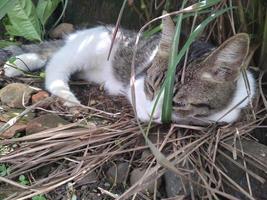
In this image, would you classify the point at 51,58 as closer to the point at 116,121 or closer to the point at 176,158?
the point at 116,121

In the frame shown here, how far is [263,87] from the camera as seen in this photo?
2.45m

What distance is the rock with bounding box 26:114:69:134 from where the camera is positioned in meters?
2.19

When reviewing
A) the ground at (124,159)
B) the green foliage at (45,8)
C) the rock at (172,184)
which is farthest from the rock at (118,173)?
the green foliage at (45,8)

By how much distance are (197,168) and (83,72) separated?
112 centimetres

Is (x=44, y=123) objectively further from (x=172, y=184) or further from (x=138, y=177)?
(x=172, y=184)

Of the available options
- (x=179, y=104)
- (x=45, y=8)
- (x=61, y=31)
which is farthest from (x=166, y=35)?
(x=61, y=31)

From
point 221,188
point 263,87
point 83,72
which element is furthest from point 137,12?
point 221,188

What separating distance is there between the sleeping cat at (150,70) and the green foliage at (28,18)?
0.09m

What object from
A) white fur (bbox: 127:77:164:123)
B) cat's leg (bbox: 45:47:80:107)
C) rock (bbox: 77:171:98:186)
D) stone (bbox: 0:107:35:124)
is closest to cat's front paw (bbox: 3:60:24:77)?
cat's leg (bbox: 45:47:80:107)

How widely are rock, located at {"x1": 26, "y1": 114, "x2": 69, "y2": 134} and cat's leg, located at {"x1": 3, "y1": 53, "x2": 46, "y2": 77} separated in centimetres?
53

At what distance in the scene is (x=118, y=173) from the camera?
2012 mm

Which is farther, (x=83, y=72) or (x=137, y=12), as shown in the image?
(x=137, y=12)

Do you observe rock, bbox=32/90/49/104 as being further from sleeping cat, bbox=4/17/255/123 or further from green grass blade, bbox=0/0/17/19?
green grass blade, bbox=0/0/17/19

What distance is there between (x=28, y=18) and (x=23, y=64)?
0.29 metres
